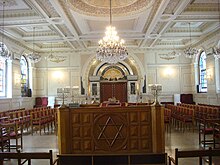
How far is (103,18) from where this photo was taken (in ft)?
32.7

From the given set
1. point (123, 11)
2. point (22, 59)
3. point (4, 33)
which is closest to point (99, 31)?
point (123, 11)

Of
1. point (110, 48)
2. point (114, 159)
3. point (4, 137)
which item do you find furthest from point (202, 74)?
point (4, 137)

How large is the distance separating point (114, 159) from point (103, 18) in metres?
A: 6.73

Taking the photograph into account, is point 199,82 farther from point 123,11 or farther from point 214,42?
point 123,11

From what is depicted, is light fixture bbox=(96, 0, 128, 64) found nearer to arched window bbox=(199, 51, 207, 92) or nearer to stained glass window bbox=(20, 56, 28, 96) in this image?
stained glass window bbox=(20, 56, 28, 96)

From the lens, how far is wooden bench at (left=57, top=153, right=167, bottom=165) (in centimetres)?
495

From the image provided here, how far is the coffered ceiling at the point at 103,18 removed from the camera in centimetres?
839

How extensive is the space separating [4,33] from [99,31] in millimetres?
4824

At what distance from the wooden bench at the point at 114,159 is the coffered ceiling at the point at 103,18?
517cm

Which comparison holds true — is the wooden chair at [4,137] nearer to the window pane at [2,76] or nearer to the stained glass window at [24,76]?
the window pane at [2,76]

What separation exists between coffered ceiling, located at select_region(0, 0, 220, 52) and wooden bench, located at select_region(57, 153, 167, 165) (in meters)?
5.17

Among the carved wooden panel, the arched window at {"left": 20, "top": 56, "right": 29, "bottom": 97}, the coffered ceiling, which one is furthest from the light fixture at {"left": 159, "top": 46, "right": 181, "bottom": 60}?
the carved wooden panel

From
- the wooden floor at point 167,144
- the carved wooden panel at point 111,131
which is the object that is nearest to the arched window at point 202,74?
the wooden floor at point 167,144

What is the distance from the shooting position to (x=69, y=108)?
203 inches
